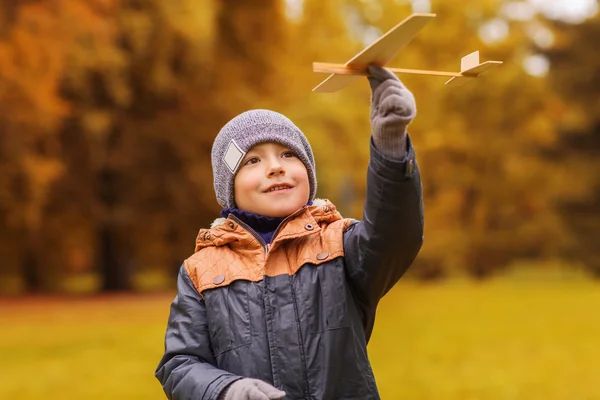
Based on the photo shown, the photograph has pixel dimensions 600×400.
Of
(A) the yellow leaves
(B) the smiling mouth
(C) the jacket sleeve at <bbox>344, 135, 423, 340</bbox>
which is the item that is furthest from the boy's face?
(A) the yellow leaves

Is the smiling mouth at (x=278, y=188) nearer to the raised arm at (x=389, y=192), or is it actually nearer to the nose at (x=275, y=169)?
the nose at (x=275, y=169)

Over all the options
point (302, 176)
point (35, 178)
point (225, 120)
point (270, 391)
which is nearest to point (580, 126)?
point (225, 120)

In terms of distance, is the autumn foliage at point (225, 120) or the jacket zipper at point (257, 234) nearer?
the jacket zipper at point (257, 234)

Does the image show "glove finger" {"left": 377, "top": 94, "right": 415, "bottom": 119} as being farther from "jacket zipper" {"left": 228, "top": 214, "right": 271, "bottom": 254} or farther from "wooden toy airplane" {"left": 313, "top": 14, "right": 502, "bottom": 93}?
"jacket zipper" {"left": 228, "top": 214, "right": 271, "bottom": 254}

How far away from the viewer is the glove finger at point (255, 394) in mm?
1792

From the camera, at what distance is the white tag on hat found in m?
2.19

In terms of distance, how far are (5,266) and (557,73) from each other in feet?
47.7

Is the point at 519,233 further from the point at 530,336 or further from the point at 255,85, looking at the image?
the point at 530,336

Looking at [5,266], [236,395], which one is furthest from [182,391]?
[5,266]

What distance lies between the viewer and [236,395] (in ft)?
6.01

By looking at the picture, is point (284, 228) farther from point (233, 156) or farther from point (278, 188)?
point (233, 156)

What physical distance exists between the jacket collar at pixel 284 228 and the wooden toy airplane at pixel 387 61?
0.34 metres

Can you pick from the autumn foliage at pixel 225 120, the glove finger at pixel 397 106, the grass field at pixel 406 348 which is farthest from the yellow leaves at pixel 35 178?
the glove finger at pixel 397 106

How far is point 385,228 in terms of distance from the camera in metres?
1.87
